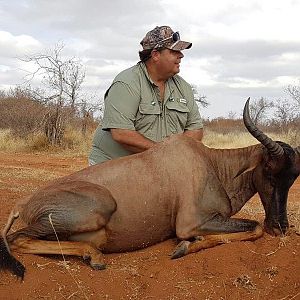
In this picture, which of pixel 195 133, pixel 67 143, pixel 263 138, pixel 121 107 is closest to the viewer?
pixel 263 138

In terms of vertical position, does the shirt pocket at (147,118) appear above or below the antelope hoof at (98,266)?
above

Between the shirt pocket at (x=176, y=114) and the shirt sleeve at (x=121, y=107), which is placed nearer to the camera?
the shirt sleeve at (x=121, y=107)

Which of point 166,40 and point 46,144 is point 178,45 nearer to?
point 166,40

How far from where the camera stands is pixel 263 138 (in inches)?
235

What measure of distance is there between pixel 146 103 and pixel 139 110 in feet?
0.43

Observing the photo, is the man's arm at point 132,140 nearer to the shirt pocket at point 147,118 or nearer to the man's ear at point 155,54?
the shirt pocket at point 147,118

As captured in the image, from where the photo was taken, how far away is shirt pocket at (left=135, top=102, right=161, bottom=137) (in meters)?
7.14

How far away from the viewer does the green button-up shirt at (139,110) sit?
23.0ft

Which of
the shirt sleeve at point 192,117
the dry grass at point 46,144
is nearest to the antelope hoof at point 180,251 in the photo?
the shirt sleeve at point 192,117

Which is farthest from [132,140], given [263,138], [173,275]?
[173,275]

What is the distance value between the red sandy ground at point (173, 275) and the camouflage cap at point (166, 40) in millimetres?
2411

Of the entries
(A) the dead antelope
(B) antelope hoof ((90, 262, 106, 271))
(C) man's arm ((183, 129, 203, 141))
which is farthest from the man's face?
(B) antelope hoof ((90, 262, 106, 271))

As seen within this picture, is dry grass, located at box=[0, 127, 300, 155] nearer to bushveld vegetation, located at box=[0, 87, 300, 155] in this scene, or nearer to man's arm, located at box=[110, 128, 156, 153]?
bushveld vegetation, located at box=[0, 87, 300, 155]

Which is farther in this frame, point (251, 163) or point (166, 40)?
point (166, 40)
